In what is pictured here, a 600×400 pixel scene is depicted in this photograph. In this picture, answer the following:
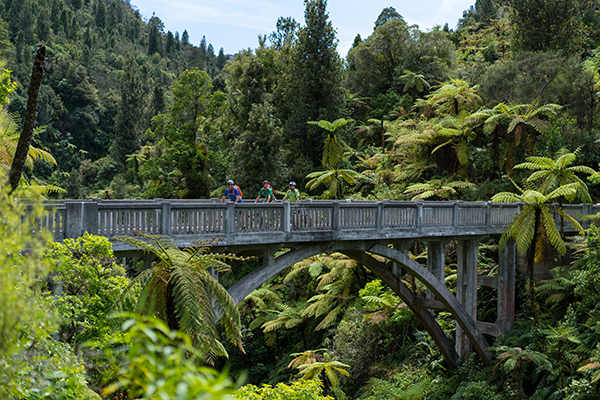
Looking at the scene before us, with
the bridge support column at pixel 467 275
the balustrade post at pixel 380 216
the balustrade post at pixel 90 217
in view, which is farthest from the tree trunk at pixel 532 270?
the balustrade post at pixel 90 217

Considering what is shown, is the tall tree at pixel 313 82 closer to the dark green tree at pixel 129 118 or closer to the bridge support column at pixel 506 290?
the bridge support column at pixel 506 290

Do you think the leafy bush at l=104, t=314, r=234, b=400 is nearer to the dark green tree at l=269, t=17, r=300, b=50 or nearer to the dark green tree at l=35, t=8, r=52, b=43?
the dark green tree at l=269, t=17, r=300, b=50

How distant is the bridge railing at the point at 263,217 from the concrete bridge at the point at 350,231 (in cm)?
2

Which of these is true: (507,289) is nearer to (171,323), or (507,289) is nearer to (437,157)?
(437,157)

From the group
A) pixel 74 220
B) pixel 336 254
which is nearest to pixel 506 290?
pixel 336 254

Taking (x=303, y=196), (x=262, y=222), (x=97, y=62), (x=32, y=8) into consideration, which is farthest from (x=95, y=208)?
(x=32, y=8)

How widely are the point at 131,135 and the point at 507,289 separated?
44.0 m

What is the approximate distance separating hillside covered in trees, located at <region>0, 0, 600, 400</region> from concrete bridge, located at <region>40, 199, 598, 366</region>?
2.01ft

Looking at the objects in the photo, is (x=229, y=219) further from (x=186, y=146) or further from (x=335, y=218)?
(x=186, y=146)

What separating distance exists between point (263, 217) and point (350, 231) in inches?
97.0

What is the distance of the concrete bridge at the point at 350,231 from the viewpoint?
823 cm

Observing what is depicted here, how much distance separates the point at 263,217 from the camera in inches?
393

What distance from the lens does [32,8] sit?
8469 centimetres

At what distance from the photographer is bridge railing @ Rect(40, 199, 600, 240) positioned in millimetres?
7786
